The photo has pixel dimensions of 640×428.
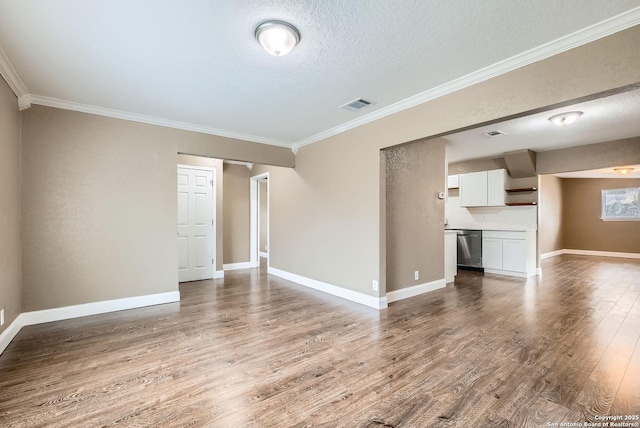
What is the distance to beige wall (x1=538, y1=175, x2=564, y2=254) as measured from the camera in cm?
849

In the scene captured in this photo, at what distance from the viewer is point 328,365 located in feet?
7.88

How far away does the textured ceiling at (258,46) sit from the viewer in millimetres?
1896

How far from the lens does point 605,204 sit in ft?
29.2

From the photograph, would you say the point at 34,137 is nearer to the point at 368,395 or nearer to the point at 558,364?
the point at 368,395

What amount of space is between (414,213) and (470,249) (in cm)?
282

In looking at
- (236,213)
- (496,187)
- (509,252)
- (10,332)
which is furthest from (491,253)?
(10,332)

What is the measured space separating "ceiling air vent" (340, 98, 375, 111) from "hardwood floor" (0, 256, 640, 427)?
8.43ft

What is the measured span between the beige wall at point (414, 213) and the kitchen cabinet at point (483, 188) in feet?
6.60

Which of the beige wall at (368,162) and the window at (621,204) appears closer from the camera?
the beige wall at (368,162)

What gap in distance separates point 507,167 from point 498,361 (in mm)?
5180

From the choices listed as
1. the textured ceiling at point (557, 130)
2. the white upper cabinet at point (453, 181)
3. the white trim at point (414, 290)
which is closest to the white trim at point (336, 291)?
the white trim at point (414, 290)

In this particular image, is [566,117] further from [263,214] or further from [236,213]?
[263,214]

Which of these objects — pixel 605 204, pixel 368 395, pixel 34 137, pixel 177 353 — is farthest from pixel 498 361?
pixel 605 204

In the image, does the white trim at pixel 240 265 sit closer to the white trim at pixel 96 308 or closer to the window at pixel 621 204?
the white trim at pixel 96 308
